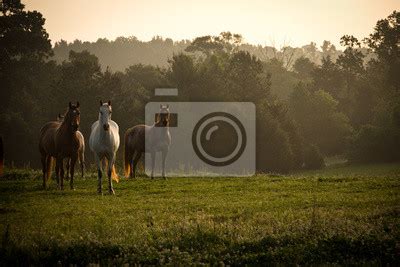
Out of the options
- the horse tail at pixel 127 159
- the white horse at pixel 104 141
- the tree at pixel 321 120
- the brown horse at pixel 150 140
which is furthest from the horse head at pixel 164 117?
the tree at pixel 321 120

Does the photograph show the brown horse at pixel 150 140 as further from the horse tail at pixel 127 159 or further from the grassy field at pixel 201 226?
the grassy field at pixel 201 226

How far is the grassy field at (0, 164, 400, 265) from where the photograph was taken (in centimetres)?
977

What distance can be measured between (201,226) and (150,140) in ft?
50.3

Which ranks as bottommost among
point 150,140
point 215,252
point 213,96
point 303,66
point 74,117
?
point 215,252

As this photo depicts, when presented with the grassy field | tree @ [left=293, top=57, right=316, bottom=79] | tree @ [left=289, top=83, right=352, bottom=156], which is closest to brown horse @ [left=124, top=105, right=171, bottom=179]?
the grassy field

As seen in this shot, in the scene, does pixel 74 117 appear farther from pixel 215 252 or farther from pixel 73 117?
pixel 215 252

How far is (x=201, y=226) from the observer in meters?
11.3

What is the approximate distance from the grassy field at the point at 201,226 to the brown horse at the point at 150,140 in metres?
6.63

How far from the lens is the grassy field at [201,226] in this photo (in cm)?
977

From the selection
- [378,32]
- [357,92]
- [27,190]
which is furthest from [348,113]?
[27,190]

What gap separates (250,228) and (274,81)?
98706 millimetres

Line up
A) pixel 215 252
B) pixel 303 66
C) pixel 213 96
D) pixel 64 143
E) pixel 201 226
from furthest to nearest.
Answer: pixel 303 66, pixel 213 96, pixel 64 143, pixel 201 226, pixel 215 252

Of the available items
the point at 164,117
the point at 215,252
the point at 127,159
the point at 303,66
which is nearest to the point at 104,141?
the point at 164,117

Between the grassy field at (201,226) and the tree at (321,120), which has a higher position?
the tree at (321,120)
